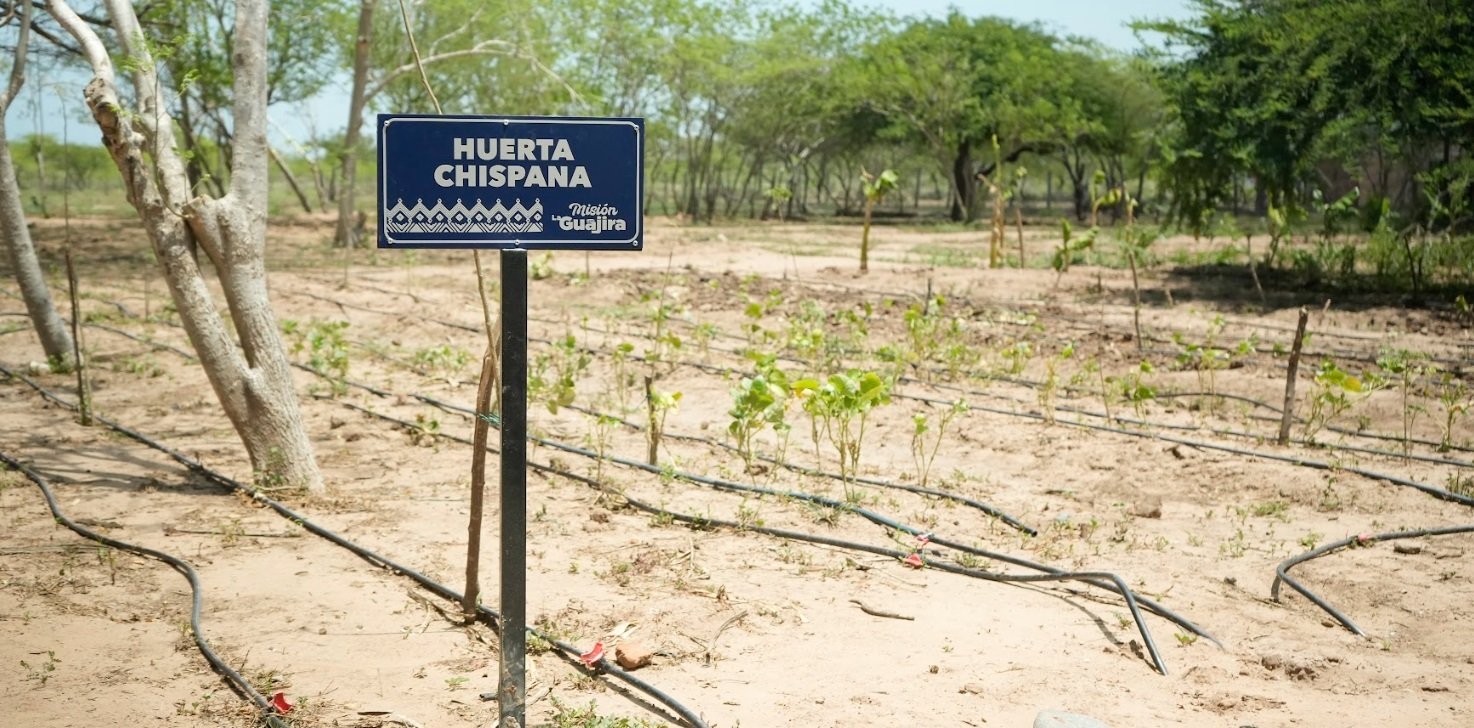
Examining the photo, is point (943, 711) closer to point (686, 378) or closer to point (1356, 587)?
point (1356, 587)

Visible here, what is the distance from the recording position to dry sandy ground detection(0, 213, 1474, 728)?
339cm

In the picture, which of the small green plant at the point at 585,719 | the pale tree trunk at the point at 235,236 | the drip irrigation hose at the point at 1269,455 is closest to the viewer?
the small green plant at the point at 585,719

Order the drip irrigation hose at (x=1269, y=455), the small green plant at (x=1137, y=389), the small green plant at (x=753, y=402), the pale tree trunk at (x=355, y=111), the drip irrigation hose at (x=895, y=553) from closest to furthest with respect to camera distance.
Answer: the drip irrigation hose at (x=895, y=553) → the drip irrigation hose at (x=1269, y=455) → the small green plant at (x=753, y=402) → the small green plant at (x=1137, y=389) → the pale tree trunk at (x=355, y=111)

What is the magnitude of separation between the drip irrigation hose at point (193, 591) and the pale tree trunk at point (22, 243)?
7.54ft

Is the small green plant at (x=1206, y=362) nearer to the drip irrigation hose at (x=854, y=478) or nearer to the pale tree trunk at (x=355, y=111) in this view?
the drip irrigation hose at (x=854, y=478)

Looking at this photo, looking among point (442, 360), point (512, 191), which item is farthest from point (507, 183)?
point (442, 360)

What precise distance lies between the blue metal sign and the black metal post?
0.33 feet

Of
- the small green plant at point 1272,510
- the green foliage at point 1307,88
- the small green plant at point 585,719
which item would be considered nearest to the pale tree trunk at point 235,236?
the small green plant at point 585,719

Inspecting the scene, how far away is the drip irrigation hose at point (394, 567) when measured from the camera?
3.24 metres

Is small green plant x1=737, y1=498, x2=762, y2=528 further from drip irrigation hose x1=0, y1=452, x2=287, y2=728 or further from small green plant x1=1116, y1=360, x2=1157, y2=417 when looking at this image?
small green plant x1=1116, y1=360, x2=1157, y2=417

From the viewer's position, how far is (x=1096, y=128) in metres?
30.0

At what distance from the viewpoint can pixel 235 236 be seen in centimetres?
506

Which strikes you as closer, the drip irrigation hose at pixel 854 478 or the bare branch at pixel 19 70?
the drip irrigation hose at pixel 854 478

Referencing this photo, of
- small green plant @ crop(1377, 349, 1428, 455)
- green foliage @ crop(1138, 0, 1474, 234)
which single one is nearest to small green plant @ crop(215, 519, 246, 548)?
small green plant @ crop(1377, 349, 1428, 455)
